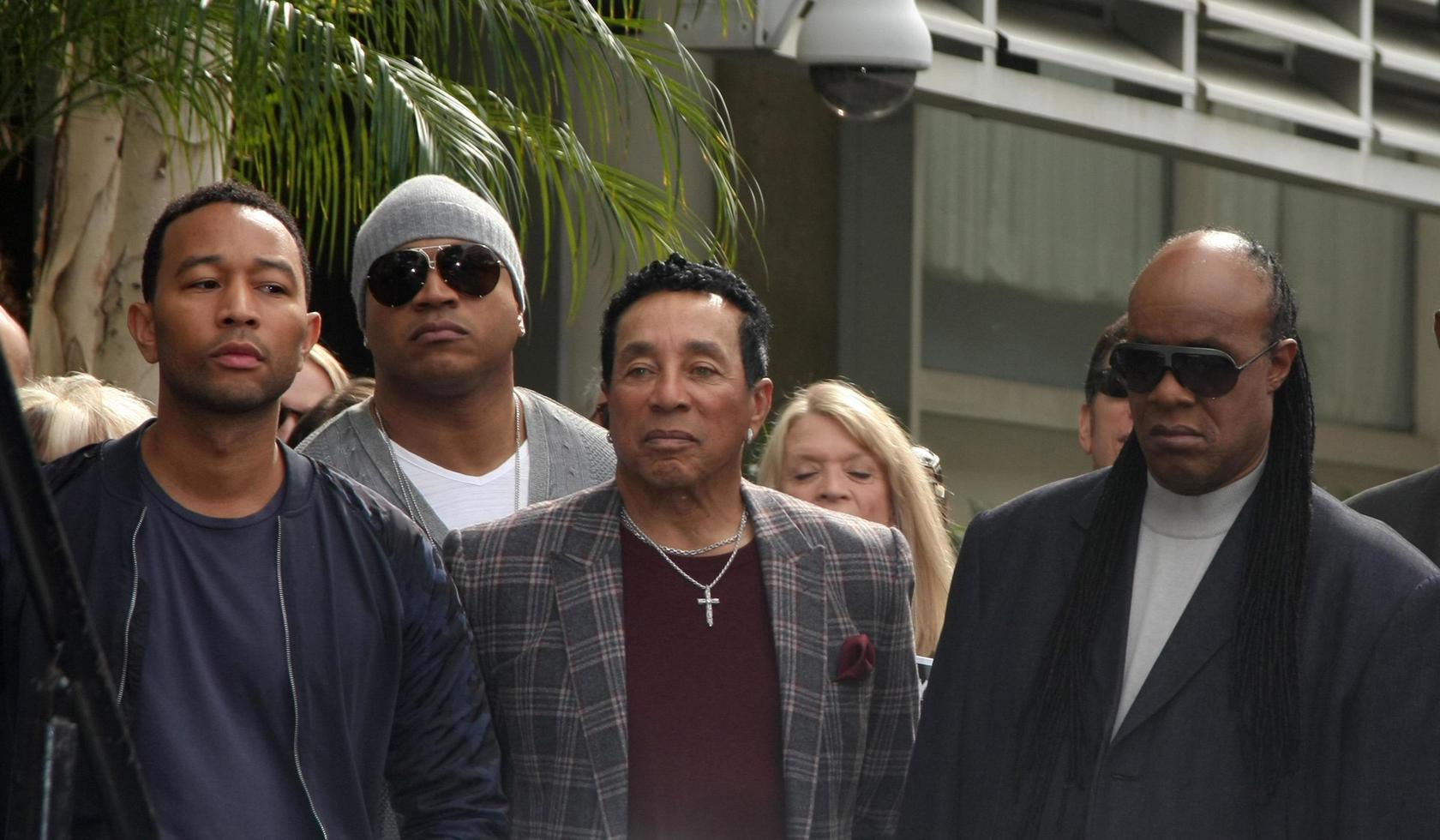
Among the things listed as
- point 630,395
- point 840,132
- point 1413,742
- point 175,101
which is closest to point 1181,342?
point 1413,742

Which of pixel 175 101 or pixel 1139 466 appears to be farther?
pixel 175 101

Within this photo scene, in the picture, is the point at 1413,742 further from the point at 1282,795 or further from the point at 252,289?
the point at 252,289

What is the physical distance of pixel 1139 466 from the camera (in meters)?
3.62

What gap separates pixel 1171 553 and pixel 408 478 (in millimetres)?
1507

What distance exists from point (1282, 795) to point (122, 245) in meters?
4.08

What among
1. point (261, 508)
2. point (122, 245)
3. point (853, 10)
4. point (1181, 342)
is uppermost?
point (853, 10)

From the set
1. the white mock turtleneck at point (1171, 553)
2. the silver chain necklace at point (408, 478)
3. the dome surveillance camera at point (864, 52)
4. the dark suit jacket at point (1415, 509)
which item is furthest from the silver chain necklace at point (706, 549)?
the dome surveillance camera at point (864, 52)

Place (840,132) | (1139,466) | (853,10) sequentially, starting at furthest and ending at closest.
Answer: (840,132), (853,10), (1139,466)

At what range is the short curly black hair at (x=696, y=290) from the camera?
13.0 ft

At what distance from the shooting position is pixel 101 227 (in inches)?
243

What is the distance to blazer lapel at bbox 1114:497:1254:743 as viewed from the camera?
10.9ft

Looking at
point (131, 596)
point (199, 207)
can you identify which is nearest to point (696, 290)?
point (199, 207)

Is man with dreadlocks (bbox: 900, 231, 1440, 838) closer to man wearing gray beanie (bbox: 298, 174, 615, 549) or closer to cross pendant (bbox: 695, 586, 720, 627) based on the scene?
cross pendant (bbox: 695, 586, 720, 627)

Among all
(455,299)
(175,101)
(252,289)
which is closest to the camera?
(252,289)
